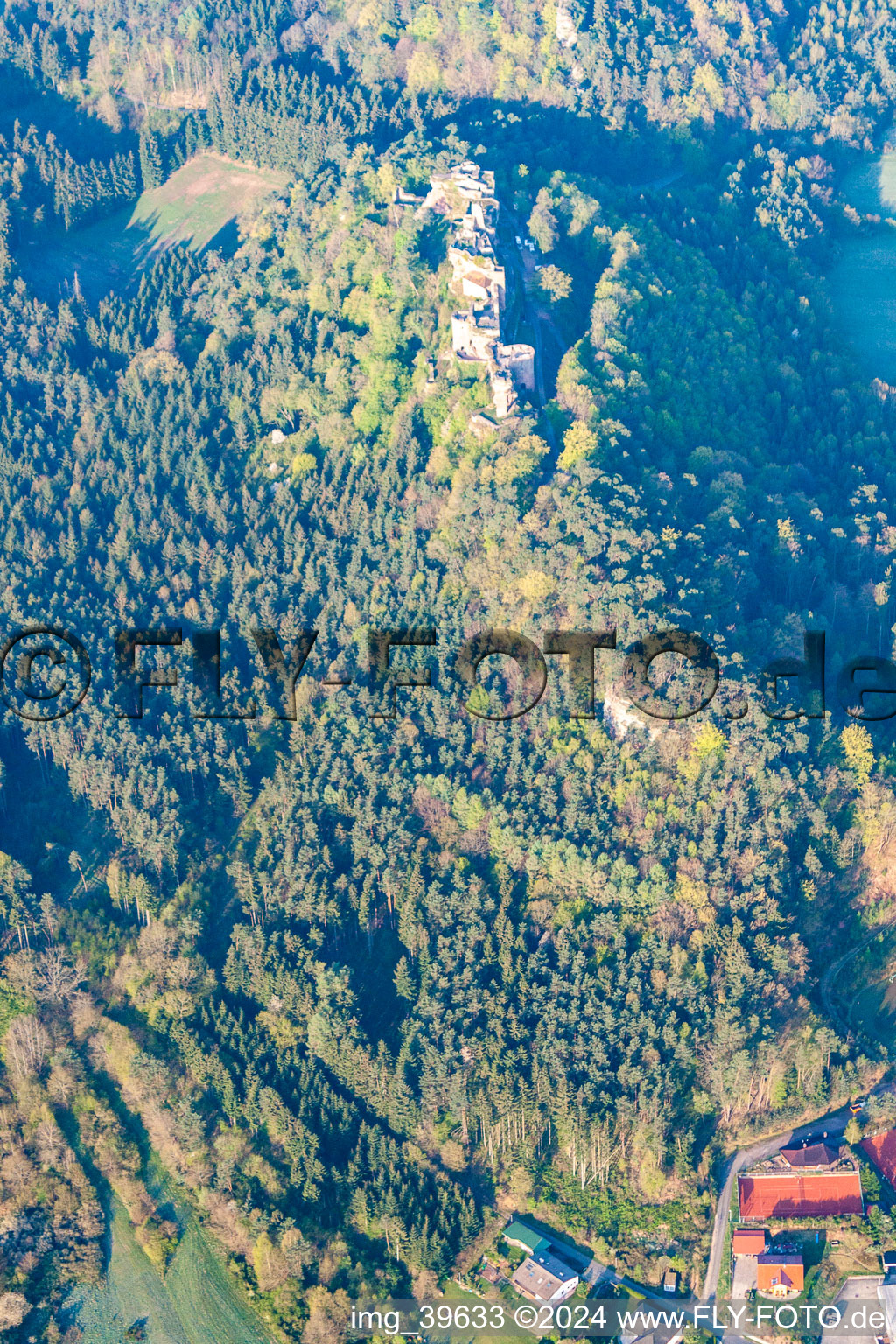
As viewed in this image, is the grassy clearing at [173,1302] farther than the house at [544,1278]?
Yes

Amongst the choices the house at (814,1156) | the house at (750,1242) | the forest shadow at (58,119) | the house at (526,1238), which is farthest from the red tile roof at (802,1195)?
the forest shadow at (58,119)

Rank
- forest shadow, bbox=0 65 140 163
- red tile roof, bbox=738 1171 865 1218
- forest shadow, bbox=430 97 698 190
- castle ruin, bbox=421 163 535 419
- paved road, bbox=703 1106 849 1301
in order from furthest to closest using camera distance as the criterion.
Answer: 1. forest shadow, bbox=0 65 140 163
2. forest shadow, bbox=430 97 698 190
3. castle ruin, bbox=421 163 535 419
4. paved road, bbox=703 1106 849 1301
5. red tile roof, bbox=738 1171 865 1218

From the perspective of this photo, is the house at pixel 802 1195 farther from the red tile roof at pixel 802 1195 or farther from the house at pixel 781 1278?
the house at pixel 781 1278

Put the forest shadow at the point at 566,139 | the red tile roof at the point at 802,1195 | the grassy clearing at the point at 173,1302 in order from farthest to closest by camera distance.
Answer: the forest shadow at the point at 566,139, the grassy clearing at the point at 173,1302, the red tile roof at the point at 802,1195

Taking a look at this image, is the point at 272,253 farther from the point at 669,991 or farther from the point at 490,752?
the point at 669,991

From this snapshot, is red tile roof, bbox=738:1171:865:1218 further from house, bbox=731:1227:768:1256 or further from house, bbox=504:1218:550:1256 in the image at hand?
house, bbox=504:1218:550:1256

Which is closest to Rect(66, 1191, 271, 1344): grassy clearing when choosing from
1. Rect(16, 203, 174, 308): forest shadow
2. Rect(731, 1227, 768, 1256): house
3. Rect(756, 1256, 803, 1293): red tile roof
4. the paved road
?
the paved road
